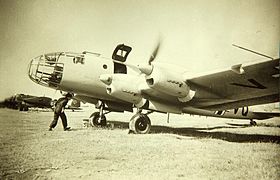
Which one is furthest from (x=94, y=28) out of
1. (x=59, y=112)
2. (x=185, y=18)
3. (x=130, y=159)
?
(x=59, y=112)

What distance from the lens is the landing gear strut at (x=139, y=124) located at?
4.98 m

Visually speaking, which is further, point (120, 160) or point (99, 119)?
point (99, 119)

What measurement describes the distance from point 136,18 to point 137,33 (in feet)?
0.70

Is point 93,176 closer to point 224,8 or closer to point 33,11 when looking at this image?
point 33,11

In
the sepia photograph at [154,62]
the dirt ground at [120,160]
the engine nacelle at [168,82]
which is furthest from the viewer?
the engine nacelle at [168,82]

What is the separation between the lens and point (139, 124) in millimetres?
5062

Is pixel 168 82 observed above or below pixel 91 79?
below

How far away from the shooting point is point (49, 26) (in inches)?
129

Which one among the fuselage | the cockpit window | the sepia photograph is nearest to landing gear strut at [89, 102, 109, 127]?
the fuselage

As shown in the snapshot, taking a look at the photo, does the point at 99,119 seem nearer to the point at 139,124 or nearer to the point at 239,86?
the point at 139,124

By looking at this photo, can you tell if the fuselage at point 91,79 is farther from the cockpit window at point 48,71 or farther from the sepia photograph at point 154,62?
the sepia photograph at point 154,62

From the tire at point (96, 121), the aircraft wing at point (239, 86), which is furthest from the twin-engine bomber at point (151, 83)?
the tire at point (96, 121)

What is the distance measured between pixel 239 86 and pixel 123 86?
2.00 meters

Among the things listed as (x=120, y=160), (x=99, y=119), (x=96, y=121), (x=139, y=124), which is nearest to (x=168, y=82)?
(x=139, y=124)
